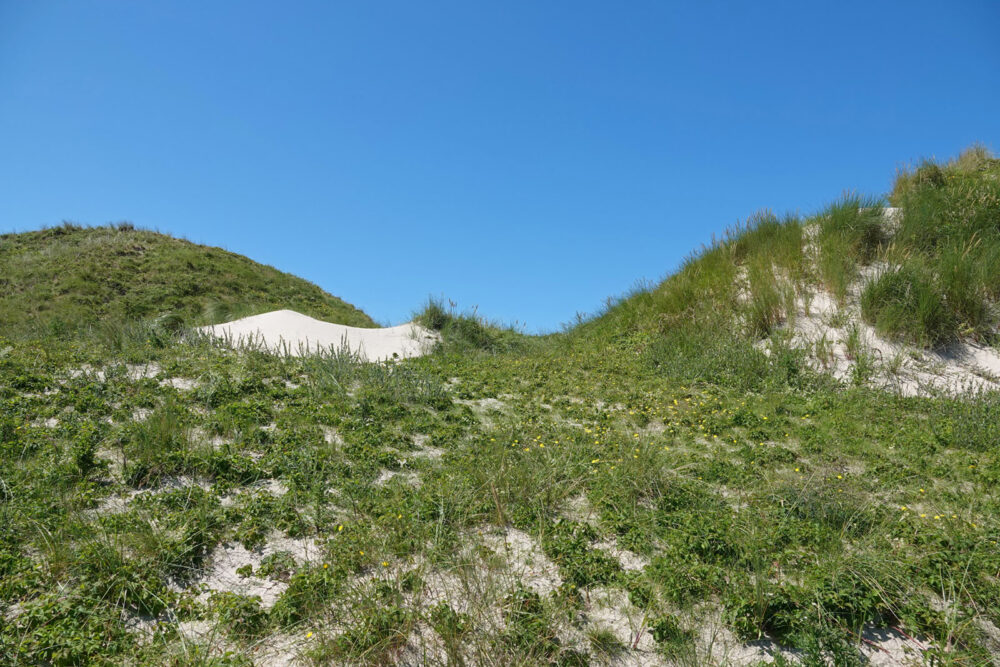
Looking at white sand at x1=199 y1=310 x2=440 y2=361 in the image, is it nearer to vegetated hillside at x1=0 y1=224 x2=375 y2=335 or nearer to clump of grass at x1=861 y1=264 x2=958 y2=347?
vegetated hillside at x1=0 y1=224 x2=375 y2=335

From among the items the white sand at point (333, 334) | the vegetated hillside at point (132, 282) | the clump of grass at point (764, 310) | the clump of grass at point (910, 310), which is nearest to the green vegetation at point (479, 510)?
the clump of grass at point (910, 310)

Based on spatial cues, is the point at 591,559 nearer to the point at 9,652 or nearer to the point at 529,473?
the point at 529,473

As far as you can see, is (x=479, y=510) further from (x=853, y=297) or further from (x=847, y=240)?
(x=847, y=240)

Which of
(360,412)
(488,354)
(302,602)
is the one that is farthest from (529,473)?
(488,354)

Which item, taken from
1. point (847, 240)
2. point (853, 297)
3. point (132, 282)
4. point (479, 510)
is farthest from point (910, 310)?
point (132, 282)

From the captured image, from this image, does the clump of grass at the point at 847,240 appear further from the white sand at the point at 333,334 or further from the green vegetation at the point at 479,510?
the white sand at the point at 333,334

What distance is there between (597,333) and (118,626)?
10917 mm

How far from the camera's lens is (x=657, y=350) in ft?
35.3

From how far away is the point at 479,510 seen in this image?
16.0 ft

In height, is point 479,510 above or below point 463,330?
below

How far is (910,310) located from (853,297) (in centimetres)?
110

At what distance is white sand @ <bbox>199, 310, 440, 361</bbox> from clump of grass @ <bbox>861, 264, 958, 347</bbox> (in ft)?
29.8

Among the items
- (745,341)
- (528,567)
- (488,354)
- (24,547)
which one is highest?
(488,354)

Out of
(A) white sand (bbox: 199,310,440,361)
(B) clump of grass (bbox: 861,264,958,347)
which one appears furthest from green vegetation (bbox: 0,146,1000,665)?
(A) white sand (bbox: 199,310,440,361)
